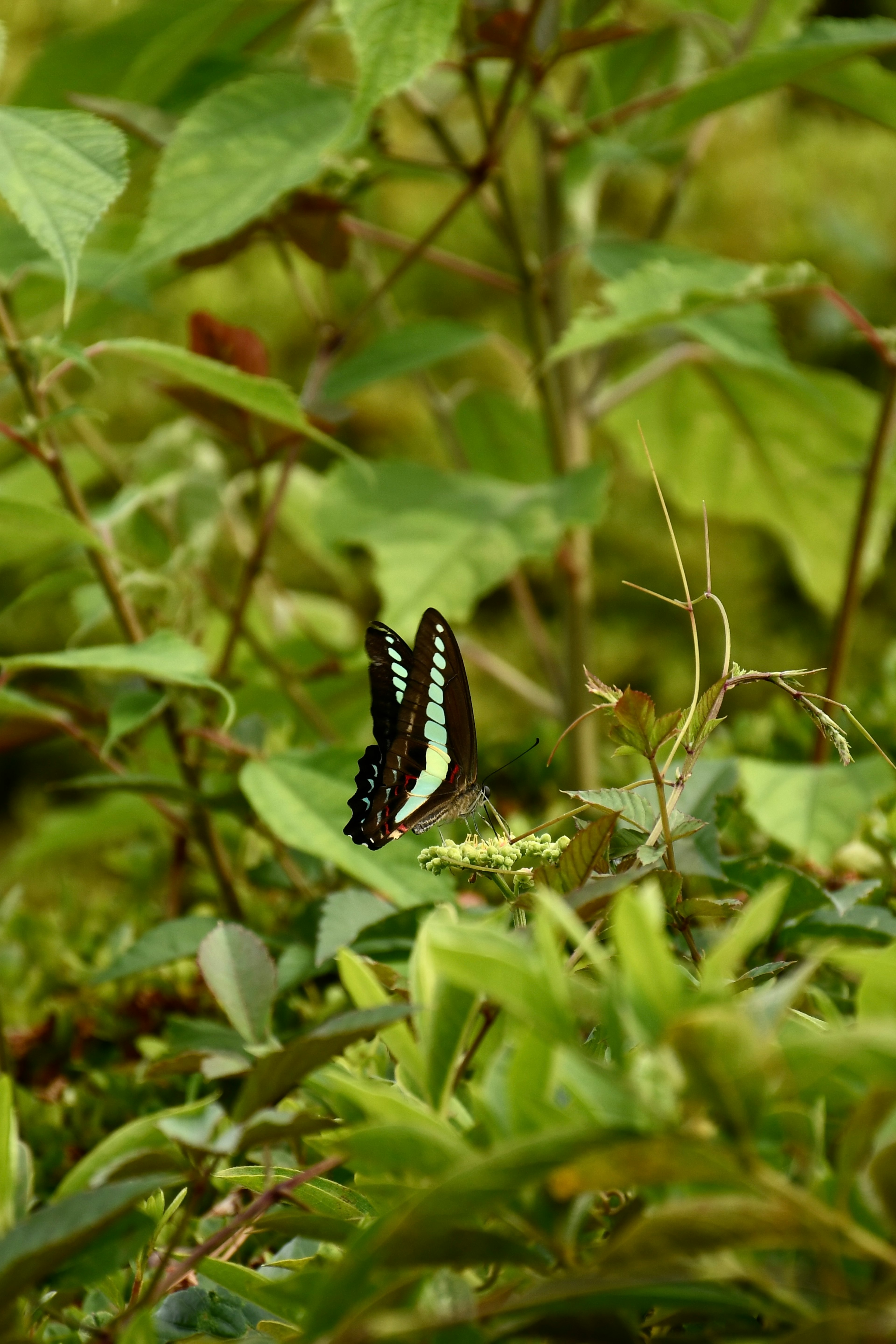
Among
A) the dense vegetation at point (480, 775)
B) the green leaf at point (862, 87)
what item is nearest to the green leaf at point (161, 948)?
the dense vegetation at point (480, 775)

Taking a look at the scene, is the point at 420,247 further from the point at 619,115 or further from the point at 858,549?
the point at 858,549

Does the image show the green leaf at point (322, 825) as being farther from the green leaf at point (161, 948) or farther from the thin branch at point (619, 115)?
the thin branch at point (619, 115)

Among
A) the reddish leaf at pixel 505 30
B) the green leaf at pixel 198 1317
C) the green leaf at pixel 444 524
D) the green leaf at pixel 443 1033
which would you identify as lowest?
the green leaf at pixel 444 524

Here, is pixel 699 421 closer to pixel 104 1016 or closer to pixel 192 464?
pixel 192 464

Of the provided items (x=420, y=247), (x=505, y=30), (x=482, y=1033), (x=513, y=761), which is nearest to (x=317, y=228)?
(x=420, y=247)

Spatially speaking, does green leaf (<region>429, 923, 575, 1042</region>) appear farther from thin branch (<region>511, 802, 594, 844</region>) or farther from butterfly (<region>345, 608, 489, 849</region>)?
butterfly (<region>345, 608, 489, 849</region>)

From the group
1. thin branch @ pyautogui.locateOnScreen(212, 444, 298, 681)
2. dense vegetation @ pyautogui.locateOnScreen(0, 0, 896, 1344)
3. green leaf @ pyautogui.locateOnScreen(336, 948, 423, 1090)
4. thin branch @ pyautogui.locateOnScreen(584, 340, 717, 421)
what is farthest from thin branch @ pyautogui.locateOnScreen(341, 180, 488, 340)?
green leaf @ pyautogui.locateOnScreen(336, 948, 423, 1090)

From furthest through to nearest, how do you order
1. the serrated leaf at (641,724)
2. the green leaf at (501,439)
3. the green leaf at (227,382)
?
the green leaf at (501,439)
the green leaf at (227,382)
the serrated leaf at (641,724)

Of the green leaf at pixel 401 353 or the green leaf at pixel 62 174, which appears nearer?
the green leaf at pixel 62 174
